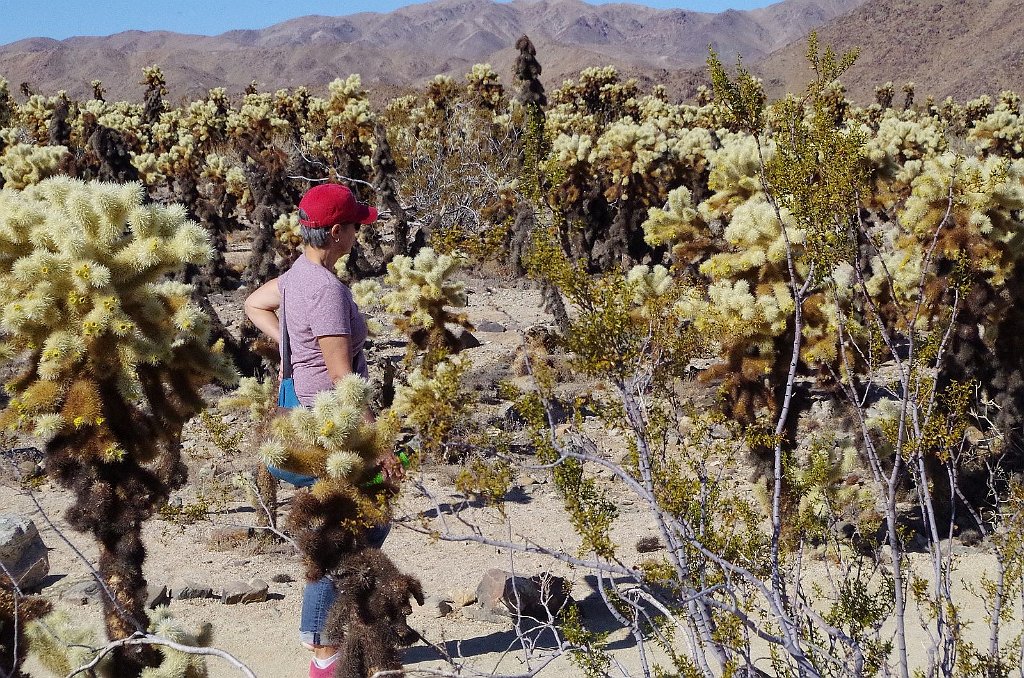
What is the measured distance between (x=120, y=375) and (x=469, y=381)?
261 inches

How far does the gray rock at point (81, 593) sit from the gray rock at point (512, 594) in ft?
7.75

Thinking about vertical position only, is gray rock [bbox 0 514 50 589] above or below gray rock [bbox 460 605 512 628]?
above

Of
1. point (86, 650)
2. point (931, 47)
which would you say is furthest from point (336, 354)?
point (931, 47)

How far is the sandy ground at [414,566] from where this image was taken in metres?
4.90

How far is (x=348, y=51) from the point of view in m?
123

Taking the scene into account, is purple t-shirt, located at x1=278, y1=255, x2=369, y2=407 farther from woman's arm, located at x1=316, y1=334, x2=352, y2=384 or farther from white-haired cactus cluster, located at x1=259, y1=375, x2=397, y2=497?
white-haired cactus cluster, located at x1=259, y1=375, x2=397, y2=497

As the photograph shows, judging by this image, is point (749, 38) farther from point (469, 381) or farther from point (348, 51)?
point (469, 381)

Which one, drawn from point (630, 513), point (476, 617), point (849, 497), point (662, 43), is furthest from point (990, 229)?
point (662, 43)

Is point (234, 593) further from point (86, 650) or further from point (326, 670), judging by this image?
point (326, 670)

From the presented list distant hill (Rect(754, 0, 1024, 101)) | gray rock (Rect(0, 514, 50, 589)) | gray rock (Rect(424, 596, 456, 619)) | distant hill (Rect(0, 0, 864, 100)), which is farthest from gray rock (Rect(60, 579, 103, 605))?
distant hill (Rect(0, 0, 864, 100))

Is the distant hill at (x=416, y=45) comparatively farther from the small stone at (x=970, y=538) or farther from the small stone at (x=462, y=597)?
the small stone at (x=462, y=597)

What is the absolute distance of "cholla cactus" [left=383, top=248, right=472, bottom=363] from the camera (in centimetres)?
846

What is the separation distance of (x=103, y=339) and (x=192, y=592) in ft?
8.92

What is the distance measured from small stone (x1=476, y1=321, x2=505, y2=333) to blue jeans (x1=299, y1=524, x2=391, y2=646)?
9409 millimetres
